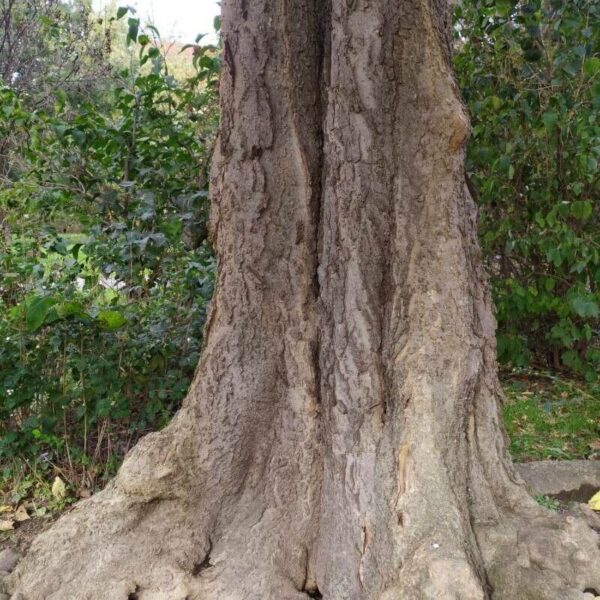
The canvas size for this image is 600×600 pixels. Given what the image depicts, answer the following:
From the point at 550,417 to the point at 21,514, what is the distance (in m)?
3.75

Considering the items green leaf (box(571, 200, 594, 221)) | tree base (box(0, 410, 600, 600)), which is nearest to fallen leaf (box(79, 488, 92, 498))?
tree base (box(0, 410, 600, 600))

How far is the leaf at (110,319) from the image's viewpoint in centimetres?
396

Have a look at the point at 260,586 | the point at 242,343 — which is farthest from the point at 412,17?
the point at 260,586

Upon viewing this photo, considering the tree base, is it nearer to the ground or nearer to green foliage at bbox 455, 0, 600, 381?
the ground

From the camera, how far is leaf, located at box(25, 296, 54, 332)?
3678 mm

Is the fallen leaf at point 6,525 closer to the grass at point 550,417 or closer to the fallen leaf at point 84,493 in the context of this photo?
the fallen leaf at point 84,493

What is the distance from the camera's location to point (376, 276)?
2.73 meters

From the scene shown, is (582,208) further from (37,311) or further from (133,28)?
(37,311)

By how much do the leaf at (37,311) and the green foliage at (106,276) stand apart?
0.02m

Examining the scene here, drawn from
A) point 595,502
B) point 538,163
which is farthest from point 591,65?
point 595,502

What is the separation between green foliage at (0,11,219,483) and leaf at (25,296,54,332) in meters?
0.02

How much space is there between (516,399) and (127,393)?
10.4ft

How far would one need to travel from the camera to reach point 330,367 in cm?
277

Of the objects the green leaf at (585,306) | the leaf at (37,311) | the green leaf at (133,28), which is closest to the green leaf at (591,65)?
the green leaf at (585,306)
